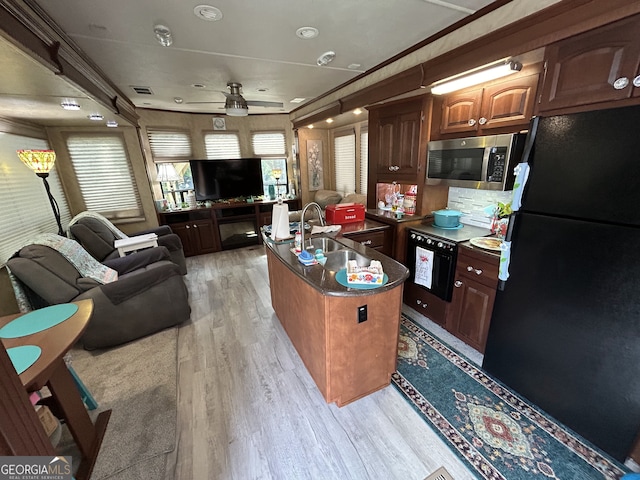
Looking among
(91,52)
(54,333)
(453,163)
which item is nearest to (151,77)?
(91,52)

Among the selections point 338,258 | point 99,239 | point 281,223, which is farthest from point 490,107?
point 99,239

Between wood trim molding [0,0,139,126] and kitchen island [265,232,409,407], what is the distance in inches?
76.0

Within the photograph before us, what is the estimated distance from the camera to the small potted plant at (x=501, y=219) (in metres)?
2.27

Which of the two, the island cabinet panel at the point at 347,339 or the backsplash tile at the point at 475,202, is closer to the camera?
the island cabinet panel at the point at 347,339

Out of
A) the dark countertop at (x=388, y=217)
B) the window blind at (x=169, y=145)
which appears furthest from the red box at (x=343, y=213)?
the window blind at (x=169, y=145)

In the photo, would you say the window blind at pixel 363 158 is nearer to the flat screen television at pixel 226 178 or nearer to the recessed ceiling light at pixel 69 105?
the flat screen television at pixel 226 178

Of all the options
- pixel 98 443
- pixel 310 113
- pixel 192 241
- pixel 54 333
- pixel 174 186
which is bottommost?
pixel 98 443

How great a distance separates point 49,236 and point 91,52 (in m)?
1.71

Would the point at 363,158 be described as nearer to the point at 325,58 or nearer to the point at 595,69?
the point at 325,58

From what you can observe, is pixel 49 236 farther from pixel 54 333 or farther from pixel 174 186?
pixel 174 186

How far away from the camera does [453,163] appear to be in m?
2.42

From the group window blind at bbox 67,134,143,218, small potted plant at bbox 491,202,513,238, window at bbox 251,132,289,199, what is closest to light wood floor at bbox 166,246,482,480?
Answer: small potted plant at bbox 491,202,513,238

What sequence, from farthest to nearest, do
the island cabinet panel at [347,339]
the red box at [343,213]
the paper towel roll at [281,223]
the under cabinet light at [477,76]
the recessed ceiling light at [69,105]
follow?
the red box at [343,213], the recessed ceiling light at [69,105], the paper towel roll at [281,223], the under cabinet light at [477,76], the island cabinet panel at [347,339]

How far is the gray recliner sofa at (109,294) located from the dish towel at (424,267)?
2495 millimetres
